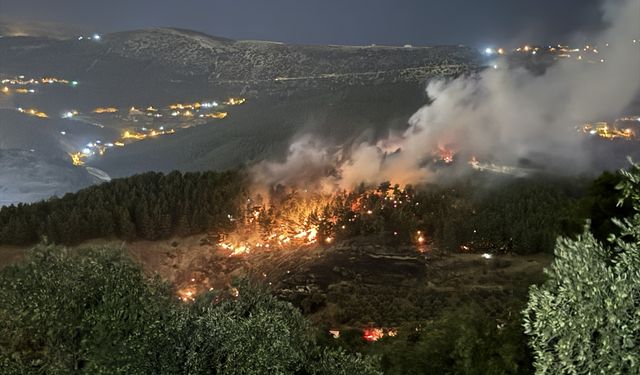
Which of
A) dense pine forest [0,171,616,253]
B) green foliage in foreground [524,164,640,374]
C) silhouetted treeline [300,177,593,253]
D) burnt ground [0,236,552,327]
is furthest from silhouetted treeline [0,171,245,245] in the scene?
green foliage in foreground [524,164,640,374]

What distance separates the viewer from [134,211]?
106 meters

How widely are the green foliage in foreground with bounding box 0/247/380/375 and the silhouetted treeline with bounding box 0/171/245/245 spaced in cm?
7471

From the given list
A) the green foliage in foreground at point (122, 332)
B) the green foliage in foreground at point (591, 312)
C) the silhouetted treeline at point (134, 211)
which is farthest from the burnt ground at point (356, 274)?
the green foliage in foreground at point (591, 312)

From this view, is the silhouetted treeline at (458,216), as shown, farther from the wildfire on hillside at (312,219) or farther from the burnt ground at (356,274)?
the burnt ground at (356,274)

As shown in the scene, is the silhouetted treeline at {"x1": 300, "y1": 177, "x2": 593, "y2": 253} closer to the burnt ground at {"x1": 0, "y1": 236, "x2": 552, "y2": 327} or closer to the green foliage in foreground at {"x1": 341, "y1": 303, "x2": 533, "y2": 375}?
the burnt ground at {"x1": 0, "y1": 236, "x2": 552, "y2": 327}

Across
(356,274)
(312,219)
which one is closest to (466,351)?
(356,274)

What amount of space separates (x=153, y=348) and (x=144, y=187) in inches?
4062

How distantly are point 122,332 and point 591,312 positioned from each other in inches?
663

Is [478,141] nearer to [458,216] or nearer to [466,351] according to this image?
[458,216]

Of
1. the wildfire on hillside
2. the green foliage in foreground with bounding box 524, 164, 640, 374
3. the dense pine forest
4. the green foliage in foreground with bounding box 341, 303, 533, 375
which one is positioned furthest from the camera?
the wildfire on hillside

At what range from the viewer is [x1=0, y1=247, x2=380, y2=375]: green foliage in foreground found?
63.4 ft

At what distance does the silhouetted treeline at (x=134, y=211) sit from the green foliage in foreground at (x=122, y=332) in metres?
74.7

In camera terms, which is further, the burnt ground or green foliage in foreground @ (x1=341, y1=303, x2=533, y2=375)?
the burnt ground

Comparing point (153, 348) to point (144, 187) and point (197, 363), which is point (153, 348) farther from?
point (144, 187)
